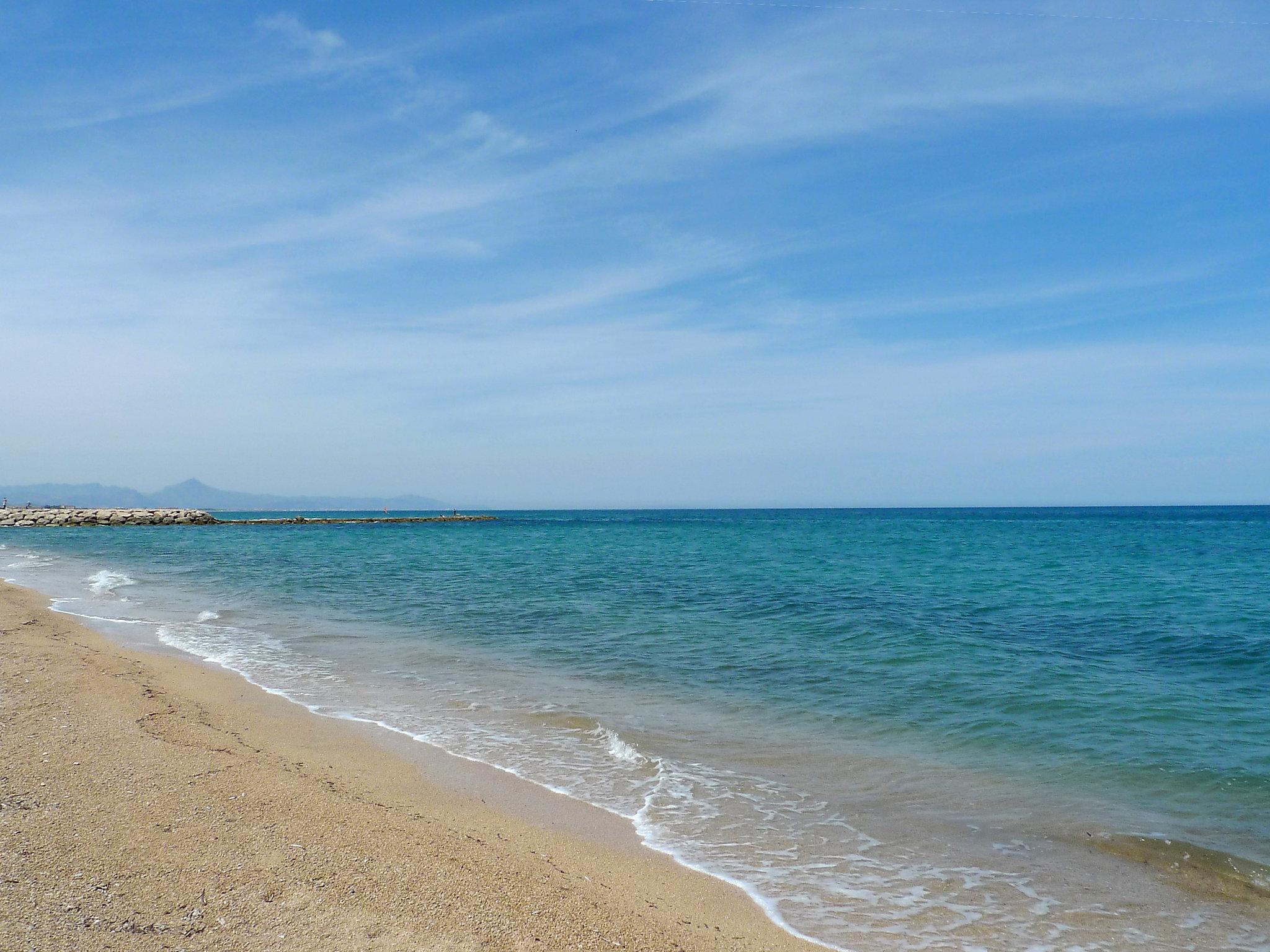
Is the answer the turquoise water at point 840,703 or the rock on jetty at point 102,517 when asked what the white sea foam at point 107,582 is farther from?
the rock on jetty at point 102,517

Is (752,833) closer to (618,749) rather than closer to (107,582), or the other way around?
(618,749)

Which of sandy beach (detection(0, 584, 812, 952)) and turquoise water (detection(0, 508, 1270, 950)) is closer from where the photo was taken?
sandy beach (detection(0, 584, 812, 952))

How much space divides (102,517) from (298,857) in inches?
3559

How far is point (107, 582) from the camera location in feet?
82.9

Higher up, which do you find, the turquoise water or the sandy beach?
the sandy beach

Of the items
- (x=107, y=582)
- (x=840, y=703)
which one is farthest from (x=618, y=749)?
(x=107, y=582)

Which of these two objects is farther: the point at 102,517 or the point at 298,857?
the point at 102,517

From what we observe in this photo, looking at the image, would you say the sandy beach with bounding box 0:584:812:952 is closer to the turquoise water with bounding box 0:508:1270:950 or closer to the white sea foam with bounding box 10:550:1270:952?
the white sea foam with bounding box 10:550:1270:952

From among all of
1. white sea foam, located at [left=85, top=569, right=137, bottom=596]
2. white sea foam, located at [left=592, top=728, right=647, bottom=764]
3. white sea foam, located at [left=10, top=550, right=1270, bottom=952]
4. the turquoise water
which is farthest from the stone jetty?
white sea foam, located at [left=592, top=728, right=647, bottom=764]

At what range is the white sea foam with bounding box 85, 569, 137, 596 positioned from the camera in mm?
22719

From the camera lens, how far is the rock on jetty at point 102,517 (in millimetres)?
75238

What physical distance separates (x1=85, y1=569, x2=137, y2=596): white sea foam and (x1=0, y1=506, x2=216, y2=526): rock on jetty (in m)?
57.5

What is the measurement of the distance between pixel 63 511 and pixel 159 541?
40.1 metres

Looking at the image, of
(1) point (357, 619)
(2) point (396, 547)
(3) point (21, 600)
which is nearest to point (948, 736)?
(1) point (357, 619)
